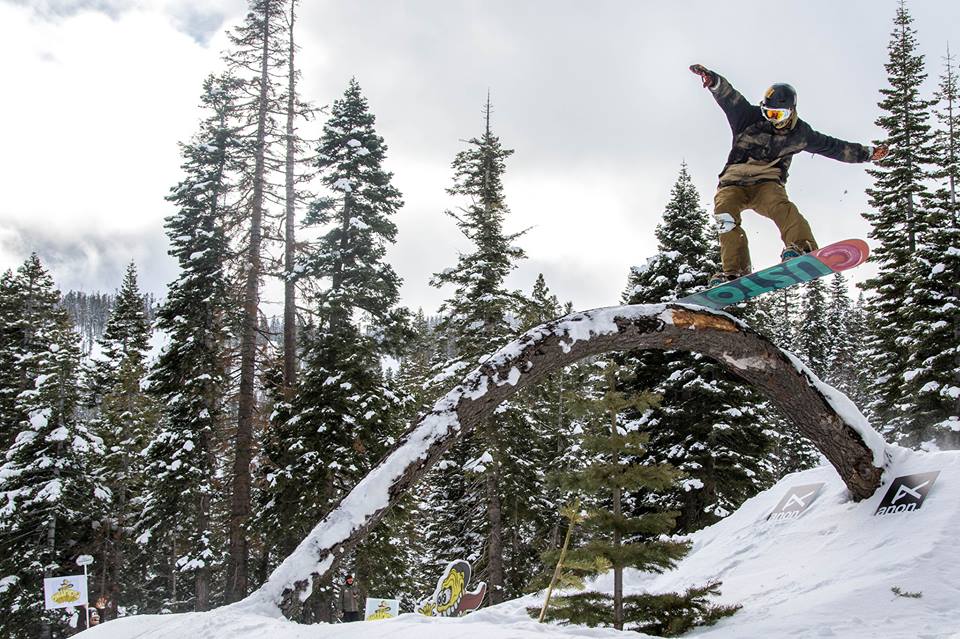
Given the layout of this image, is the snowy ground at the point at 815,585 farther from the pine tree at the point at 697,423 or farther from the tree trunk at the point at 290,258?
the tree trunk at the point at 290,258

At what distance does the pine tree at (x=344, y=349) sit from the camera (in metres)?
16.1

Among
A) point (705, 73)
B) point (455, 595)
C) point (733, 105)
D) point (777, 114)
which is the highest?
point (705, 73)

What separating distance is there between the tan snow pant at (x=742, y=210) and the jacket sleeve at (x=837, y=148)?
0.59 meters

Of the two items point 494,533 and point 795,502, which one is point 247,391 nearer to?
point 494,533

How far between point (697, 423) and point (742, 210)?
11.5 metres

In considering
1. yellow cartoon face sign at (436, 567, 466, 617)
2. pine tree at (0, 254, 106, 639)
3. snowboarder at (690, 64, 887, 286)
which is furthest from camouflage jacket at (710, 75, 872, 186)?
pine tree at (0, 254, 106, 639)

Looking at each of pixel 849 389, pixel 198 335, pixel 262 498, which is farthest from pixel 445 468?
pixel 849 389

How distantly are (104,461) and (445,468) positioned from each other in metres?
16.2

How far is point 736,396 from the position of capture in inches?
660

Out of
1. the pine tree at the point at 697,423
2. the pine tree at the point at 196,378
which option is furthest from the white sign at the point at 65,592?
the pine tree at the point at 697,423

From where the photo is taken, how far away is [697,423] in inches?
649

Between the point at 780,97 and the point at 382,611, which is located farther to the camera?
the point at 382,611

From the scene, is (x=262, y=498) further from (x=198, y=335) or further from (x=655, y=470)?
(x=655, y=470)

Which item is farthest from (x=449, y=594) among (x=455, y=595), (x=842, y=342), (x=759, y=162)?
(x=842, y=342)
